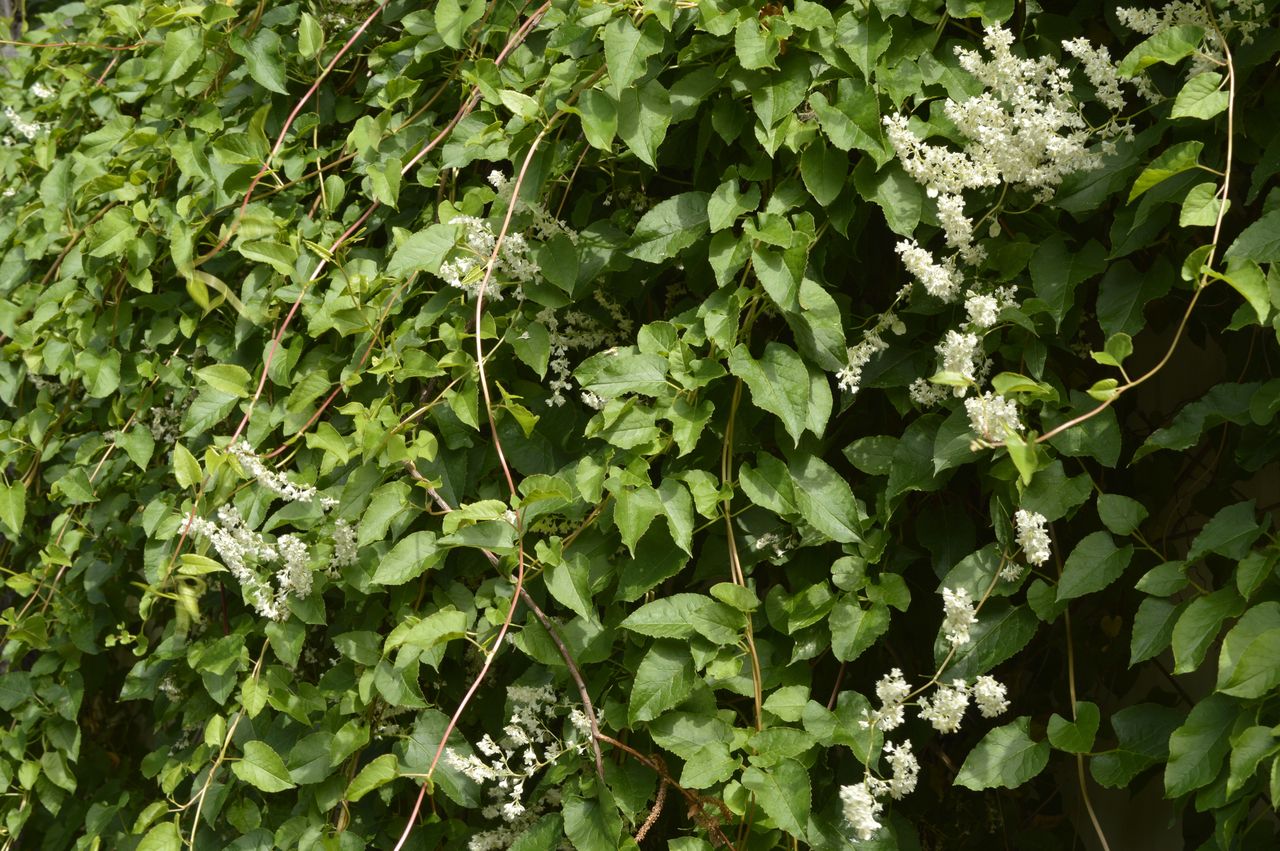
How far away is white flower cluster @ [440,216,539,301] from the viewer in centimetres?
158

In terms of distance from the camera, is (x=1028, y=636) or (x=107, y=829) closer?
(x=1028, y=636)

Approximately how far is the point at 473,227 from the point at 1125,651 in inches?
42.8

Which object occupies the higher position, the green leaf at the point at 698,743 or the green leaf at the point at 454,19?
the green leaf at the point at 454,19

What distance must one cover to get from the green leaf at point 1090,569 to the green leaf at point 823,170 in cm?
49

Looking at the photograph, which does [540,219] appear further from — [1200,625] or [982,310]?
[1200,625]

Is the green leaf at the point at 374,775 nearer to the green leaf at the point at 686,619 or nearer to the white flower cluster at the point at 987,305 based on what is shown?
the green leaf at the point at 686,619

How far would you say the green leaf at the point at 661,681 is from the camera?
136 centimetres

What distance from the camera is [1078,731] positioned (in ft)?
4.15

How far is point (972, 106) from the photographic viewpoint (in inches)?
52.9

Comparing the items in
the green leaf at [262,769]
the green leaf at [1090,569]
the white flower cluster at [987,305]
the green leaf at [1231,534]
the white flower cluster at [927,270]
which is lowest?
the green leaf at [262,769]

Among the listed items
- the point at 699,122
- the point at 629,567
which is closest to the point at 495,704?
the point at 629,567

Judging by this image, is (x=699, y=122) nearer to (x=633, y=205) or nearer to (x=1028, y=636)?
(x=633, y=205)

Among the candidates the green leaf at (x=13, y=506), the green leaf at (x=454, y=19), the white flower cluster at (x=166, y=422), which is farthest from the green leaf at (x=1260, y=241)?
the green leaf at (x=13, y=506)

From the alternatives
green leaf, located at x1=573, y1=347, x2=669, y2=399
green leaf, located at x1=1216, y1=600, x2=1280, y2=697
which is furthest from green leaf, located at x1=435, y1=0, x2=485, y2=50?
green leaf, located at x1=1216, y1=600, x2=1280, y2=697
